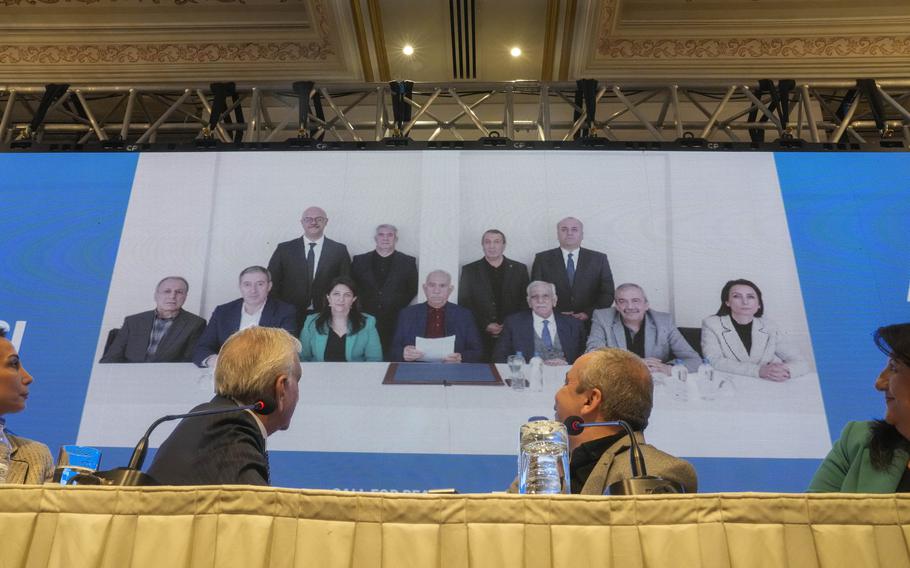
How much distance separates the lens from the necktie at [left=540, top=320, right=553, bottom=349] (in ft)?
12.1

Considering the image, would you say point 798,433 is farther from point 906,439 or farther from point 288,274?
point 288,274

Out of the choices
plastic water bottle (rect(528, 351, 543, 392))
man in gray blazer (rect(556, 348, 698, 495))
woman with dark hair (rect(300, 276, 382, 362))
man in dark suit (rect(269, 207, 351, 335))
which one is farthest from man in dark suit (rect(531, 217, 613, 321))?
man in gray blazer (rect(556, 348, 698, 495))

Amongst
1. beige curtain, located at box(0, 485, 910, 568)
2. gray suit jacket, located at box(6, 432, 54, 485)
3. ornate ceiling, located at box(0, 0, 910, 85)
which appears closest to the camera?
beige curtain, located at box(0, 485, 910, 568)

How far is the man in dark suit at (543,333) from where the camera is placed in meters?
3.66

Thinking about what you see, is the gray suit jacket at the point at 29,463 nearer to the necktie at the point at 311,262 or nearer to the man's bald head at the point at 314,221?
the necktie at the point at 311,262

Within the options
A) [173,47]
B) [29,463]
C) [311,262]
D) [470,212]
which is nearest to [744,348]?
[470,212]

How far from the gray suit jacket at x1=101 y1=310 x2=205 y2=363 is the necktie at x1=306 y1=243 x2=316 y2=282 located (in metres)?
0.58

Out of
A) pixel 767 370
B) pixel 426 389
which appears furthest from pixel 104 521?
pixel 767 370

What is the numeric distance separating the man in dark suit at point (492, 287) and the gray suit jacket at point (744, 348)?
3.01 ft

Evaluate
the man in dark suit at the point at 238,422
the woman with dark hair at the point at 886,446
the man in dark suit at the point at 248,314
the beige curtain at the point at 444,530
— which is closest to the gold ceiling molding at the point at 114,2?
the man in dark suit at the point at 248,314

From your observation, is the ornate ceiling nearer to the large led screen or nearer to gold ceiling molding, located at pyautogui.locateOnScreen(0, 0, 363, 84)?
gold ceiling molding, located at pyautogui.locateOnScreen(0, 0, 363, 84)

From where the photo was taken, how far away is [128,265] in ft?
12.8

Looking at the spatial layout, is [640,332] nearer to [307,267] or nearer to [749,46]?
[307,267]

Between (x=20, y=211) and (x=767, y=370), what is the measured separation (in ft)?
12.8
